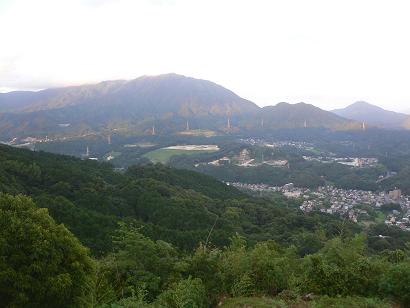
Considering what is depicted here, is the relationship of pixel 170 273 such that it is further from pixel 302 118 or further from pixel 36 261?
pixel 302 118

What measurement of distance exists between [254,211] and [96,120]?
15748 cm

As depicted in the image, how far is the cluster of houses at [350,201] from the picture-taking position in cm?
5247

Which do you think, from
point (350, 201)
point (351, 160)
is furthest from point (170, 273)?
point (351, 160)

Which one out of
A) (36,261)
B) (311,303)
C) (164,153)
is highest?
(36,261)

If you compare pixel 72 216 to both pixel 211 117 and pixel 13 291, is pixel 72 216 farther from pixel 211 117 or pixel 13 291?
pixel 211 117

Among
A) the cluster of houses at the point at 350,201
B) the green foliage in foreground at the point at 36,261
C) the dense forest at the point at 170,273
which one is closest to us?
the green foliage in foreground at the point at 36,261

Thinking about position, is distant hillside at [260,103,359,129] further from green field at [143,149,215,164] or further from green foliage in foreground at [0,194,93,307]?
green foliage in foreground at [0,194,93,307]

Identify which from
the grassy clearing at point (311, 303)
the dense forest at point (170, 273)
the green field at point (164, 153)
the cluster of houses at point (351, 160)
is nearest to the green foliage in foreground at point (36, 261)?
the dense forest at point (170, 273)

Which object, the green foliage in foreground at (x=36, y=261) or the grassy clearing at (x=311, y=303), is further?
the grassy clearing at (x=311, y=303)

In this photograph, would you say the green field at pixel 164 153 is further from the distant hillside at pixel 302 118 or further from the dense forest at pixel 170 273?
the dense forest at pixel 170 273

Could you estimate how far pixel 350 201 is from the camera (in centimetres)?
6372

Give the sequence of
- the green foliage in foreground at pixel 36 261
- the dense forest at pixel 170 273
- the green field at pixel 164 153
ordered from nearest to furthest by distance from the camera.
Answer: the green foliage in foreground at pixel 36 261, the dense forest at pixel 170 273, the green field at pixel 164 153

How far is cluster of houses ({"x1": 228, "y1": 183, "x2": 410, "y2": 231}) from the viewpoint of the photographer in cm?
5247

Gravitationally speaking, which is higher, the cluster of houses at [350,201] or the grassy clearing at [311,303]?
the grassy clearing at [311,303]
